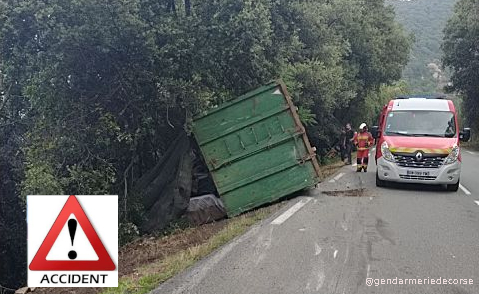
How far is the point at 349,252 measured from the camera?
23.8 feet

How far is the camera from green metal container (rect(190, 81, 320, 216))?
1203 cm

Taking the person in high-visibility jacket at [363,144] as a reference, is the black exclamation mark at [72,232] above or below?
below

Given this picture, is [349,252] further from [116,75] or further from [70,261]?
[116,75]

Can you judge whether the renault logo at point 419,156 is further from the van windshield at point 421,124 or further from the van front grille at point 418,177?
the van windshield at point 421,124

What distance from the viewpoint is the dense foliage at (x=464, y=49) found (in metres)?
37.0

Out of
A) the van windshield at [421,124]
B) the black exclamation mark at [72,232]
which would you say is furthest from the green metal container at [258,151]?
the black exclamation mark at [72,232]

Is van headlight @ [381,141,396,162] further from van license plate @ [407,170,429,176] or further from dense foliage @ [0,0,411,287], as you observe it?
dense foliage @ [0,0,411,287]

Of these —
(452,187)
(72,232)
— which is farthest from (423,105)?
(72,232)

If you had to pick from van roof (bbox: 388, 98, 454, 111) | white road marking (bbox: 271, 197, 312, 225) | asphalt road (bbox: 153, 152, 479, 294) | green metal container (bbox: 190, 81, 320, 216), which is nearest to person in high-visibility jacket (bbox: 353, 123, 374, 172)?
van roof (bbox: 388, 98, 454, 111)

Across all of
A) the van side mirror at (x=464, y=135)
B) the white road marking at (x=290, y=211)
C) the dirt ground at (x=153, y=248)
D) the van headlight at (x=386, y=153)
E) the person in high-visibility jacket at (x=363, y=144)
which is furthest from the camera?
the person in high-visibility jacket at (x=363, y=144)

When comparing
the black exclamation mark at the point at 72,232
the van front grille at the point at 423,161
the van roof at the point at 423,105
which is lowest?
the black exclamation mark at the point at 72,232

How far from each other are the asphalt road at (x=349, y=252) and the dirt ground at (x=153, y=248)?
4.30ft

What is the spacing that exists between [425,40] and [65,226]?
10118 centimetres

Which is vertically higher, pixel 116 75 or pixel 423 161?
pixel 116 75
